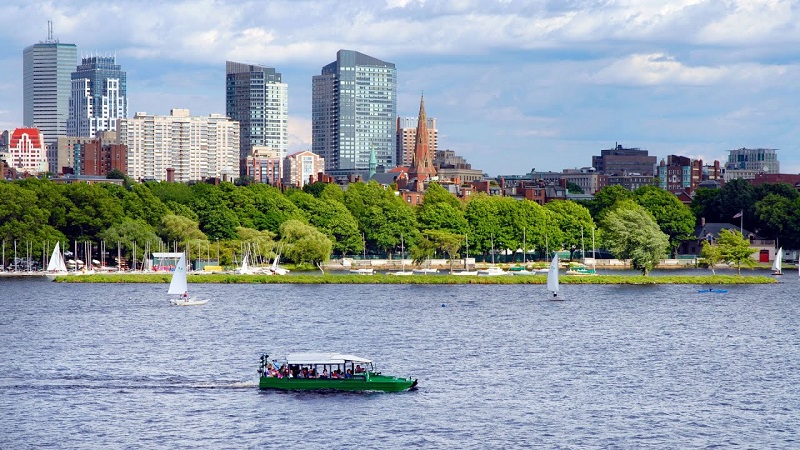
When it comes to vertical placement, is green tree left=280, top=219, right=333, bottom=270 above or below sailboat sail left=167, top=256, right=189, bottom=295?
above

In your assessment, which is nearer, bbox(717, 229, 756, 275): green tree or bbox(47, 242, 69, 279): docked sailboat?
bbox(47, 242, 69, 279): docked sailboat

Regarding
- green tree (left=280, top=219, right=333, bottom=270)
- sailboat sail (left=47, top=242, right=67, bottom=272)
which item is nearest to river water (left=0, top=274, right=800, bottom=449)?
sailboat sail (left=47, top=242, right=67, bottom=272)

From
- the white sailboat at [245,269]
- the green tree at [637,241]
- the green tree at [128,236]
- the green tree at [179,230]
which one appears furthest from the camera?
the green tree at [179,230]

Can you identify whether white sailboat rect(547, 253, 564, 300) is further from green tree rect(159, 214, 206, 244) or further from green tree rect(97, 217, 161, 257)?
green tree rect(97, 217, 161, 257)

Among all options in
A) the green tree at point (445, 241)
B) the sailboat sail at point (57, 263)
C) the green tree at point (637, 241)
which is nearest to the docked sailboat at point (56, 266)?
the sailboat sail at point (57, 263)

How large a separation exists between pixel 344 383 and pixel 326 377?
1.19 m

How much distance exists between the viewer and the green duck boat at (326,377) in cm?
7038

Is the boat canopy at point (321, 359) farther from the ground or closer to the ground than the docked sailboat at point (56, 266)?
closer to the ground

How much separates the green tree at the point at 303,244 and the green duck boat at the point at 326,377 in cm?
10424

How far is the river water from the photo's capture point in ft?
200

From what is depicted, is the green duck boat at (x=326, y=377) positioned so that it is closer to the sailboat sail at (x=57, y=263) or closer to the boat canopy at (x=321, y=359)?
the boat canopy at (x=321, y=359)

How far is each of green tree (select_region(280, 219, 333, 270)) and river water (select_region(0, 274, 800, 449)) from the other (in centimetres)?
4429

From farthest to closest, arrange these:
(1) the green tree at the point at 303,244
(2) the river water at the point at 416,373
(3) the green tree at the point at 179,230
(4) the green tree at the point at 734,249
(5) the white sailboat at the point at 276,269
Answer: (3) the green tree at the point at 179,230 → (1) the green tree at the point at 303,244 → (5) the white sailboat at the point at 276,269 → (4) the green tree at the point at 734,249 → (2) the river water at the point at 416,373

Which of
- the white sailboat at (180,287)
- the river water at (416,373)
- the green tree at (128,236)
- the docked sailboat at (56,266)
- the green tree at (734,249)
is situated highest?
the green tree at (128,236)
